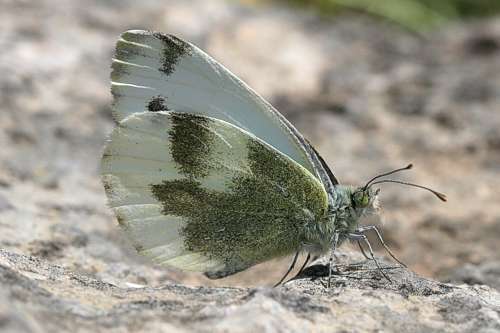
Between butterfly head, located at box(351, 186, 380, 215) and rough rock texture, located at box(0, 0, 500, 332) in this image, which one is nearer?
rough rock texture, located at box(0, 0, 500, 332)

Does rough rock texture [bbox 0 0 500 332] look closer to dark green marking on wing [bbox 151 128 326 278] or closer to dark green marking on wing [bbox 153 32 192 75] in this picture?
dark green marking on wing [bbox 151 128 326 278]

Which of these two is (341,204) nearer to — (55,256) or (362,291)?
(362,291)

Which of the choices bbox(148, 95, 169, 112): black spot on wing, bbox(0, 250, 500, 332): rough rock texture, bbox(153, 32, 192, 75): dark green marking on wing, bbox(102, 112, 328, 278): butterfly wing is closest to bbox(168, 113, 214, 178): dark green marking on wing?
bbox(102, 112, 328, 278): butterfly wing

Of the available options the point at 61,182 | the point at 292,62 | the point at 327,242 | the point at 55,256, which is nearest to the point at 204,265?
the point at 327,242

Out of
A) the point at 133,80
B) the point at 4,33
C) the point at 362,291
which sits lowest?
the point at 362,291

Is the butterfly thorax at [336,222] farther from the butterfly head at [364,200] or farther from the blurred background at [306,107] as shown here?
the blurred background at [306,107]

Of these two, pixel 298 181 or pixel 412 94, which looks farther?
pixel 412 94

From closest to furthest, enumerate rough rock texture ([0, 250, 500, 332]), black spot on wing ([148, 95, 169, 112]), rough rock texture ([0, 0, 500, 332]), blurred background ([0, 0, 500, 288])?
rough rock texture ([0, 250, 500, 332]), rough rock texture ([0, 0, 500, 332]), black spot on wing ([148, 95, 169, 112]), blurred background ([0, 0, 500, 288])

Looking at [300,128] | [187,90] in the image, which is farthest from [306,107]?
[187,90]
